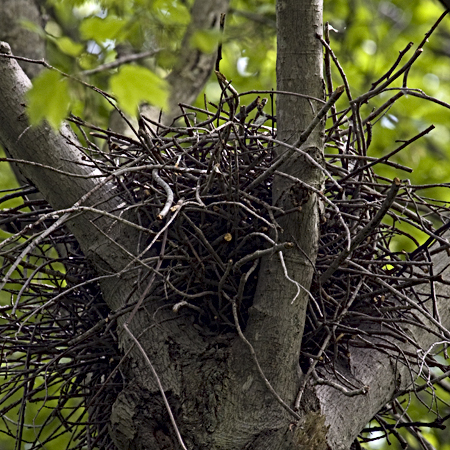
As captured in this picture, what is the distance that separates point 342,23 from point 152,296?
12.2 ft

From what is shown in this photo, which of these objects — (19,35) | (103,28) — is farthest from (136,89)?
(19,35)

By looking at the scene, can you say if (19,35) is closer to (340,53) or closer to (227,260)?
(227,260)

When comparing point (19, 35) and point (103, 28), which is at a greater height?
point (19, 35)

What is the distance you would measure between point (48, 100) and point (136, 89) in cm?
18

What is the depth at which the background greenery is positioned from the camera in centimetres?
266

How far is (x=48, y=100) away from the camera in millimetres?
1002

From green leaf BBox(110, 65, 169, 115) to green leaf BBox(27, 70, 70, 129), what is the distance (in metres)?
0.11

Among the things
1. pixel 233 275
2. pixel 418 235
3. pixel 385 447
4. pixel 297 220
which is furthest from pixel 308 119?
pixel 385 447

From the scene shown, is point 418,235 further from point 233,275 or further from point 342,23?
point 342,23

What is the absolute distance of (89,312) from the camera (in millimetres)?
1654

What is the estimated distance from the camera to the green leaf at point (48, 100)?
100 cm

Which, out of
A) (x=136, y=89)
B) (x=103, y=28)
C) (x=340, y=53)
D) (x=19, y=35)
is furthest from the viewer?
(x=340, y=53)

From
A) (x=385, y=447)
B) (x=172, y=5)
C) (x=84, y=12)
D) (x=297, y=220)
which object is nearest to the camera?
(x=297, y=220)

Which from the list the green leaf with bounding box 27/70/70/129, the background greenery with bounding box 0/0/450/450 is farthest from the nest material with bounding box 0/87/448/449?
the background greenery with bounding box 0/0/450/450
